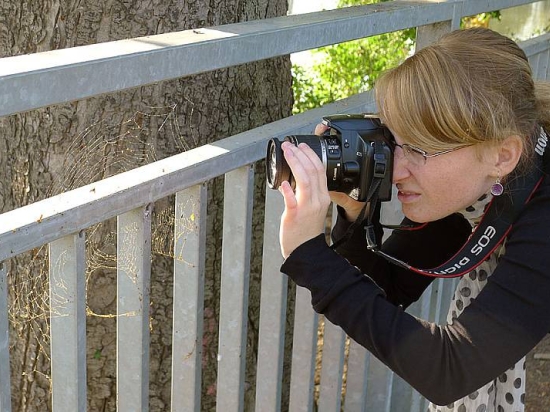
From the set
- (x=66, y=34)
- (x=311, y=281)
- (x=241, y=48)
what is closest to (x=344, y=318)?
(x=311, y=281)

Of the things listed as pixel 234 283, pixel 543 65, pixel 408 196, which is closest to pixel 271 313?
pixel 234 283

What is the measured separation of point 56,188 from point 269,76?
0.75m

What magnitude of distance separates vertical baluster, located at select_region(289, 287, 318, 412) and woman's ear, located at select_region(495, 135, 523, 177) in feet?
2.12

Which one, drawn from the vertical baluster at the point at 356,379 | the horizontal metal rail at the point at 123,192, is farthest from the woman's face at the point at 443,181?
the vertical baluster at the point at 356,379

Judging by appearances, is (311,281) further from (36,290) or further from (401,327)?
(36,290)

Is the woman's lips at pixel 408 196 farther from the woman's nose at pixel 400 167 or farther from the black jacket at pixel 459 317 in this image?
the black jacket at pixel 459 317

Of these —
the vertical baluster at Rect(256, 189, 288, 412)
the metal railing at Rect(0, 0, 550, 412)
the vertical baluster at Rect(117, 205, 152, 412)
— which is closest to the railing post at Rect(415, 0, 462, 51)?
the metal railing at Rect(0, 0, 550, 412)

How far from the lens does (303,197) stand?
1756 millimetres

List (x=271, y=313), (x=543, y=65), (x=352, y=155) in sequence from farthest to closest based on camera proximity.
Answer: (x=543, y=65)
(x=271, y=313)
(x=352, y=155)

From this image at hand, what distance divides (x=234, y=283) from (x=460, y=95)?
0.63 metres

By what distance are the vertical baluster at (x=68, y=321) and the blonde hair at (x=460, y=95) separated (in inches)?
25.3

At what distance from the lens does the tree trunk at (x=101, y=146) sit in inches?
106

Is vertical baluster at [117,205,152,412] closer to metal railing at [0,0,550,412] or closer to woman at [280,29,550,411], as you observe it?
metal railing at [0,0,550,412]

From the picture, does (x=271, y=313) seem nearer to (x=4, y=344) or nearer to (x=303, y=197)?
(x=303, y=197)
